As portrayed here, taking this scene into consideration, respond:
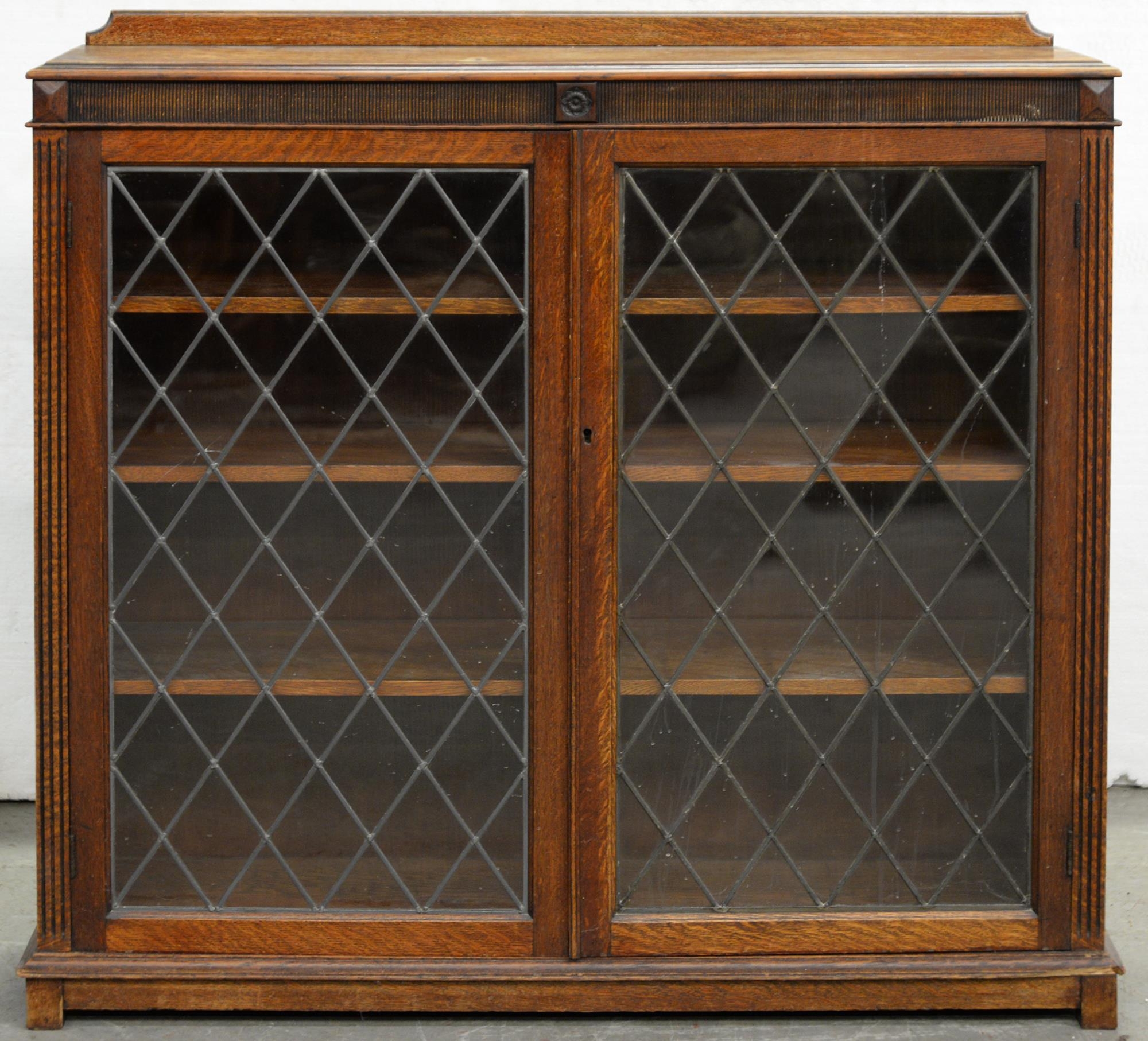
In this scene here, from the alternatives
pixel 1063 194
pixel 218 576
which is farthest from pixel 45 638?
pixel 1063 194

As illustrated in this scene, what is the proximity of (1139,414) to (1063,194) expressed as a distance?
89 centimetres

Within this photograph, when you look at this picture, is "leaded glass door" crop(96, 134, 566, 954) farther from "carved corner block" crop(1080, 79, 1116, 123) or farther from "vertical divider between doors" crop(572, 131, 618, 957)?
"carved corner block" crop(1080, 79, 1116, 123)

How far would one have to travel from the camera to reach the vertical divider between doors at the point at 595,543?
1.66 m

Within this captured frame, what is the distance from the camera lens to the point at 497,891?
1.74m

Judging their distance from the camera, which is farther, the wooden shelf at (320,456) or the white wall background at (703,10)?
the white wall background at (703,10)

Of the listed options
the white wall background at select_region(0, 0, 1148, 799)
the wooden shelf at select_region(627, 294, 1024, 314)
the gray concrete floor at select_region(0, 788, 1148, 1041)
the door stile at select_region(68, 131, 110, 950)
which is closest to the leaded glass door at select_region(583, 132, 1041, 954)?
the wooden shelf at select_region(627, 294, 1024, 314)

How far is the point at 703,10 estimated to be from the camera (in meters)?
2.40

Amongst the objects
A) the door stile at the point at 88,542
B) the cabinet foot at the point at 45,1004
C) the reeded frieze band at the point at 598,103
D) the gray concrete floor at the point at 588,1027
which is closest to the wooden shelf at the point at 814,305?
the reeded frieze band at the point at 598,103

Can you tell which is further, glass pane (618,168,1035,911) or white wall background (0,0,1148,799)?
white wall background (0,0,1148,799)

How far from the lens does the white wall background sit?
7.75ft

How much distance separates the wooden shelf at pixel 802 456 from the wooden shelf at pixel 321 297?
0.89 ft

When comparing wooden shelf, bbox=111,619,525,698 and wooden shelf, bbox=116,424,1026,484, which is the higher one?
wooden shelf, bbox=116,424,1026,484

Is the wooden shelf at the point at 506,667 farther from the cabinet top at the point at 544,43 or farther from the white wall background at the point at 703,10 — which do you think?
the white wall background at the point at 703,10

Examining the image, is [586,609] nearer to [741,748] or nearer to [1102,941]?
[741,748]
